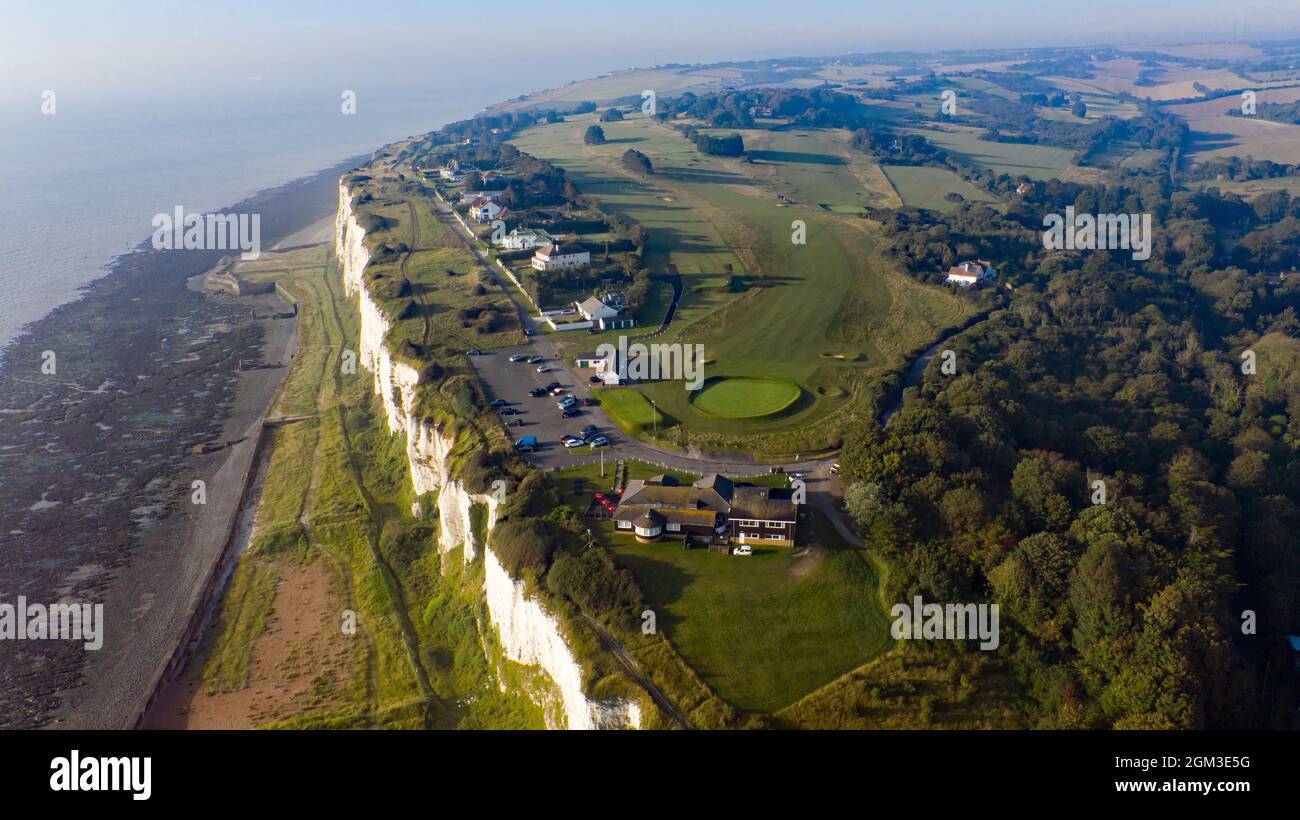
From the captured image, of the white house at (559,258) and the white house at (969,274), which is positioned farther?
the white house at (969,274)

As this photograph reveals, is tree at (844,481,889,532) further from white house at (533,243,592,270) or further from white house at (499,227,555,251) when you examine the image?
white house at (499,227,555,251)

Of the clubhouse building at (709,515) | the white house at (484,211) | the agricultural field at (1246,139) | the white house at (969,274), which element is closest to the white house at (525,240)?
the white house at (484,211)

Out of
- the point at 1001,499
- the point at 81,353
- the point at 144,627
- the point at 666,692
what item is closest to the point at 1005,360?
the point at 1001,499

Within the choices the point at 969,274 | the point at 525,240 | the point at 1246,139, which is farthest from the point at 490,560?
the point at 1246,139

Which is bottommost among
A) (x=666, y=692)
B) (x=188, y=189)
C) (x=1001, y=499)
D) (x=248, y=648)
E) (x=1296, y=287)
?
(x=248, y=648)

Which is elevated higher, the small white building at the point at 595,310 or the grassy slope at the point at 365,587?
the small white building at the point at 595,310

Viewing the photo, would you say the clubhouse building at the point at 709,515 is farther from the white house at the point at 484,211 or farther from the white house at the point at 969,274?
the white house at the point at 484,211

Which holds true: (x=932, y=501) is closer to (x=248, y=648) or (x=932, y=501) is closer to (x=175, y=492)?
(x=248, y=648)
